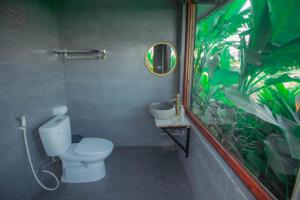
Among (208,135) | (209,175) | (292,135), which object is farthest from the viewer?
(208,135)

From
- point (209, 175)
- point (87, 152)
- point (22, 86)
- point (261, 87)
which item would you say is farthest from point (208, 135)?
point (22, 86)

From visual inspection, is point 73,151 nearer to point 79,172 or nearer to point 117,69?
point 79,172

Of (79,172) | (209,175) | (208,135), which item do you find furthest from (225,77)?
(79,172)

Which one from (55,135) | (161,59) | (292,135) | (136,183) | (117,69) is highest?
(161,59)

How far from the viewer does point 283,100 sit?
27.1 inches

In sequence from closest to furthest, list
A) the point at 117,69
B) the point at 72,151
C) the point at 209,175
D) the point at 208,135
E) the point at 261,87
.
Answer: the point at 261,87 < the point at 209,175 < the point at 208,135 < the point at 72,151 < the point at 117,69

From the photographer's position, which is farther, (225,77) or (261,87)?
(225,77)

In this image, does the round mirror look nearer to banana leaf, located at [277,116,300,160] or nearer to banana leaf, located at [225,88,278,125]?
banana leaf, located at [225,88,278,125]

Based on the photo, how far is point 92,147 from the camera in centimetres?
182

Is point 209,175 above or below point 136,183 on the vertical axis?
above

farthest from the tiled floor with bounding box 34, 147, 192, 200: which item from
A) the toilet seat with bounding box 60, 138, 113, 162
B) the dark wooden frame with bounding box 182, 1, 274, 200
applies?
the dark wooden frame with bounding box 182, 1, 274, 200

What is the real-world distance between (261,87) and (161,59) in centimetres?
167

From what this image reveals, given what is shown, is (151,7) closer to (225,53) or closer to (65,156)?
(225,53)

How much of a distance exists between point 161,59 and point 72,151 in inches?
65.4
